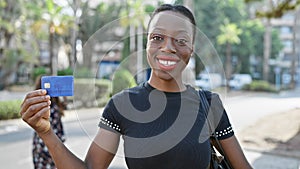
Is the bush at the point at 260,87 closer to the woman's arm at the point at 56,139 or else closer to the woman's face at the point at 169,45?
the woman's face at the point at 169,45

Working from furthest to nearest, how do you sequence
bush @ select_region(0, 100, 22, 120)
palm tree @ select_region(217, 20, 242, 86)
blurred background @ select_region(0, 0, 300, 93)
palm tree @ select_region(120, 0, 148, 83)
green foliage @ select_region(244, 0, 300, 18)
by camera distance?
palm tree @ select_region(217, 20, 242, 86) → blurred background @ select_region(0, 0, 300, 93) → bush @ select_region(0, 100, 22, 120) → green foliage @ select_region(244, 0, 300, 18) → palm tree @ select_region(120, 0, 148, 83)

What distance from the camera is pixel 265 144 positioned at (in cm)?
989

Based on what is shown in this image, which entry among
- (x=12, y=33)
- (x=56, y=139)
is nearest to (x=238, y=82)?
(x=12, y=33)

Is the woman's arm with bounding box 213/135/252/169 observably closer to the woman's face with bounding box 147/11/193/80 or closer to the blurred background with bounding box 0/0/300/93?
the woman's face with bounding box 147/11/193/80

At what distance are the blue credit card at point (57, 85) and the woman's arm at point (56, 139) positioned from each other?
39 millimetres

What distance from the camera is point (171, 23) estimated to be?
1587 mm

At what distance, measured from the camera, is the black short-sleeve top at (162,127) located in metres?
1.50

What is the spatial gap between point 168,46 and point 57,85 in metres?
0.45

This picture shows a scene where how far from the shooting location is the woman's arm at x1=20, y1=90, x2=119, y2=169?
1.32 m

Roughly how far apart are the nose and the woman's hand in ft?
1.58

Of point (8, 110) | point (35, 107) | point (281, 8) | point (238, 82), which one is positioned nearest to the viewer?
point (35, 107)

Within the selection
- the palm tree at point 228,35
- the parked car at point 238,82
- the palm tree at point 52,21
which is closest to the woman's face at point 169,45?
the palm tree at point 52,21

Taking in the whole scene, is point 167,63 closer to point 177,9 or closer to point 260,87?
point 177,9

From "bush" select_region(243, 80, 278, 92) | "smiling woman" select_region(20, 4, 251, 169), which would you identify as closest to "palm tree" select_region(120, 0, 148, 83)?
"smiling woman" select_region(20, 4, 251, 169)
